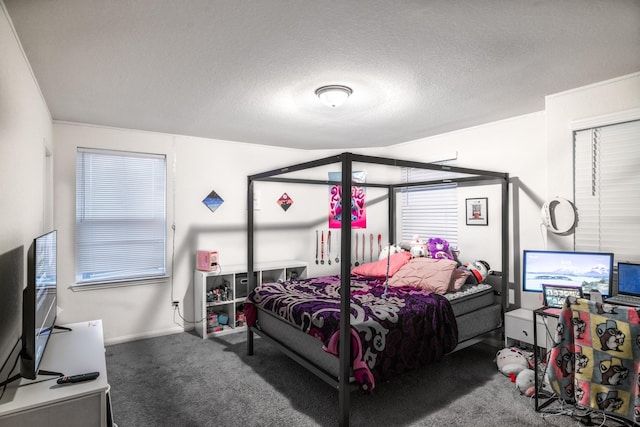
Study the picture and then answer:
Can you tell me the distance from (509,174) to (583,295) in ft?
4.69

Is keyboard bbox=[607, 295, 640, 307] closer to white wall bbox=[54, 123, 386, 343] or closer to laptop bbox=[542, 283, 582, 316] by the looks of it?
laptop bbox=[542, 283, 582, 316]

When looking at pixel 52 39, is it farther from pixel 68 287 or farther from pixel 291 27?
pixel 68 287

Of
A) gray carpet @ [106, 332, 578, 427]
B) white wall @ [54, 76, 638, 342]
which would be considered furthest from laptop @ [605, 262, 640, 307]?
gray carpet @ [106, 332, 578, 427]

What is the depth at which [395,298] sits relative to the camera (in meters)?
2.97

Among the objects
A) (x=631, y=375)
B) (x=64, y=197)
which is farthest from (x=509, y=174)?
(x=64, y=197)

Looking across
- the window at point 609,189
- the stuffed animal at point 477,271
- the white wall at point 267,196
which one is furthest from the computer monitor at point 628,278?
the stuffed animal at point 477,271

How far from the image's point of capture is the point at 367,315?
8.21 feet

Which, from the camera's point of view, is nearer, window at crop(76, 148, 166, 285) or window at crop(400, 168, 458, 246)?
window at crop(76, 148, 166, 285)

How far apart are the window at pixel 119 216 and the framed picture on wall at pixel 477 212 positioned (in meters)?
3.55

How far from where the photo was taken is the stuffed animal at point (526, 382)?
2.62 metres

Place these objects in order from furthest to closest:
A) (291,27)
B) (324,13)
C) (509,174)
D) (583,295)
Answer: (509,174)
(583,295)
(291,27)
(324,13)

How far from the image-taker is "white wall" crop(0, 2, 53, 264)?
1.69 metres

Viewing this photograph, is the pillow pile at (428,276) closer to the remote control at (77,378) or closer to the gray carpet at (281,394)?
the gray carpet at (281,394)

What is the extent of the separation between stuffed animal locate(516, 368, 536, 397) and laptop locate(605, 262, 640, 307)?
799 mm
